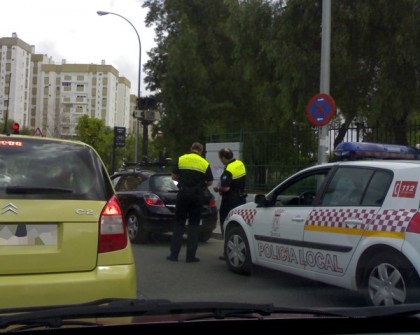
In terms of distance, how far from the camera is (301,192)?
310 inches

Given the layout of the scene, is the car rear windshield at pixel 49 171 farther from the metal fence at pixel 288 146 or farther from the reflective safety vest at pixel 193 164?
the metal fence at pixel 288 146

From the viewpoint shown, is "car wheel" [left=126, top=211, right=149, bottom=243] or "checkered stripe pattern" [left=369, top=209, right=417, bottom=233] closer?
"checkered stripe pattern" [left=369, top=209, right=417, bottom=233]

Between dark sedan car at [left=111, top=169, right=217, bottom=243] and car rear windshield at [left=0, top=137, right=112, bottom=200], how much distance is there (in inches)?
216

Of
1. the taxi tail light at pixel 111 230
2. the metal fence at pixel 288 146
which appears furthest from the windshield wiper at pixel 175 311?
the metal fence at pixel 288 146

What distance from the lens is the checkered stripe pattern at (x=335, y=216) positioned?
5.55 meters

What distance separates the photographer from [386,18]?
1535cm

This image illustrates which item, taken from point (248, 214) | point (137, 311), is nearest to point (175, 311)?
point (137, 311)

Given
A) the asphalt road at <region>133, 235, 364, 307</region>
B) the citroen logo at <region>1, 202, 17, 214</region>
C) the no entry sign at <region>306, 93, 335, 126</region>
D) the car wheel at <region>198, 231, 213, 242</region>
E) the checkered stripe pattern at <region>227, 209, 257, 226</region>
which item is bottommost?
the asphalt road at <region>133, 235, 364, 307</region>

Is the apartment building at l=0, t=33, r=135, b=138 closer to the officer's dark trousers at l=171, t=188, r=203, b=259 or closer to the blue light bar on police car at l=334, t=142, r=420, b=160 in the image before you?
the officer's dark trousers at l=171, t=188, r=203, b=259

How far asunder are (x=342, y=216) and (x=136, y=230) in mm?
5222

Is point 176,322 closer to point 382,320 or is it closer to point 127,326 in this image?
point 127,326

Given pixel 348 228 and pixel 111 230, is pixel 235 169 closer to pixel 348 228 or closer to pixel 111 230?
pixel 348 228

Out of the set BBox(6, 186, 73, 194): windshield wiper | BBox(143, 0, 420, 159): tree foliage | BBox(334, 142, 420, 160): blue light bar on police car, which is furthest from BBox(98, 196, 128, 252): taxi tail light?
BBox(143, 0, 420, 159): tree foliage

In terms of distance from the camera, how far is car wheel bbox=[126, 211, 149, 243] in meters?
10.3
